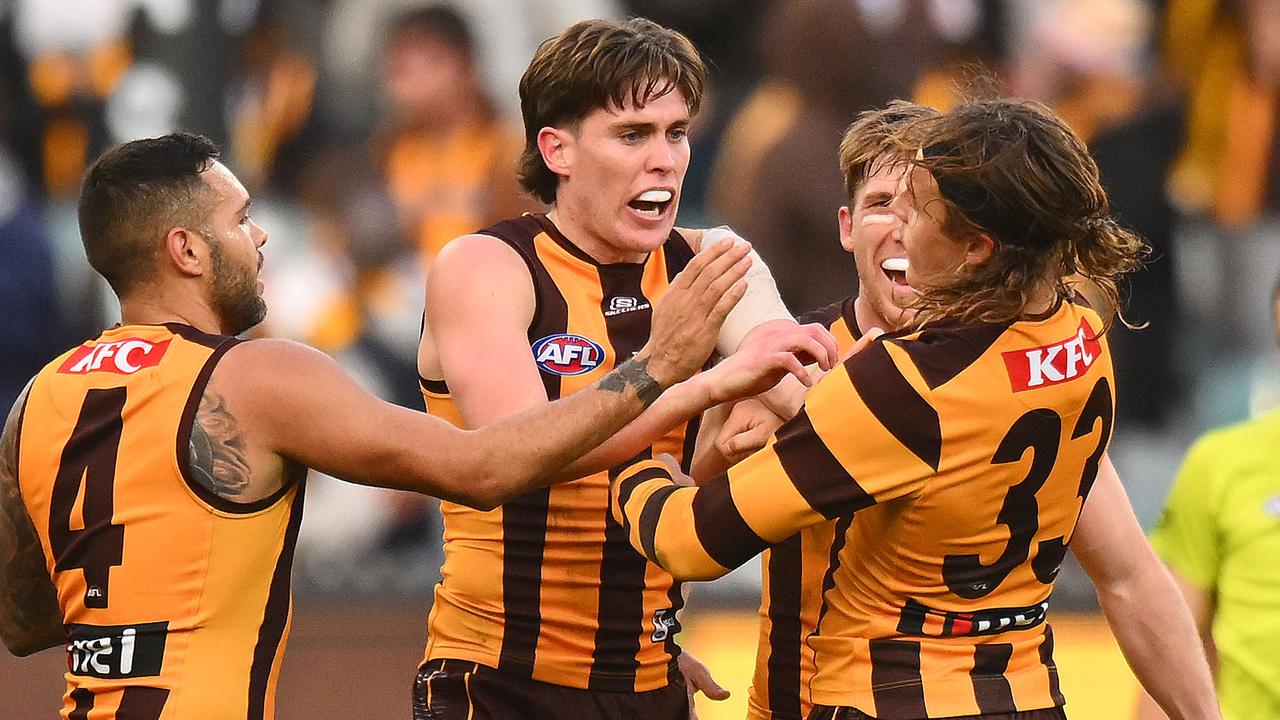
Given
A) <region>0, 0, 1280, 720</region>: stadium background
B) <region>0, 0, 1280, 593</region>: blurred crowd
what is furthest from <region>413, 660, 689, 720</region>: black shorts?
<region>0, 0, 1280, 593</region>: blurred crowd

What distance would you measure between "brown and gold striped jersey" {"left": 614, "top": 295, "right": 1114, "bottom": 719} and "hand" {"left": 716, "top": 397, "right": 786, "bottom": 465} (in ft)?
0.85

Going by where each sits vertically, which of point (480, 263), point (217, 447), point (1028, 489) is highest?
point (480, 263)

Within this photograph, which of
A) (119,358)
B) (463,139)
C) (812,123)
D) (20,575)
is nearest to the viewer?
(119,358)

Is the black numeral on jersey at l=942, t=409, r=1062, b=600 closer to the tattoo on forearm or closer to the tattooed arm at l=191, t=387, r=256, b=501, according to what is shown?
the tattoo on forearm

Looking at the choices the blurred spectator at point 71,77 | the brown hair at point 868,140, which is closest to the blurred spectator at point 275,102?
the blurred spectator at point 71,77

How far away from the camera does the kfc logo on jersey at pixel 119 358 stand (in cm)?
334

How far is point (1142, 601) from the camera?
12.0 ft

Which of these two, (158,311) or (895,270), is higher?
(895,270)

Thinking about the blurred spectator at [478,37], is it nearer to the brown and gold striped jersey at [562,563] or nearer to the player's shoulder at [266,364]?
the brown and gold striped jersey at [562,563]

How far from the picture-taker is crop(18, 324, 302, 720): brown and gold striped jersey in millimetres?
3295

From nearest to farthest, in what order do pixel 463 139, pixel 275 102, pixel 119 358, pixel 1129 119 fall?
pixel 119 358 < pixel 1129 119 < pixel 463 139 < pixel 275 102

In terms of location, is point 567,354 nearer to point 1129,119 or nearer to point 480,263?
point 480,263

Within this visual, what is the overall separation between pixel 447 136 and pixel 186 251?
5684 mm

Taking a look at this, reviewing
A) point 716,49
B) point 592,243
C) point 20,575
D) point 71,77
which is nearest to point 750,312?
point 592,243
